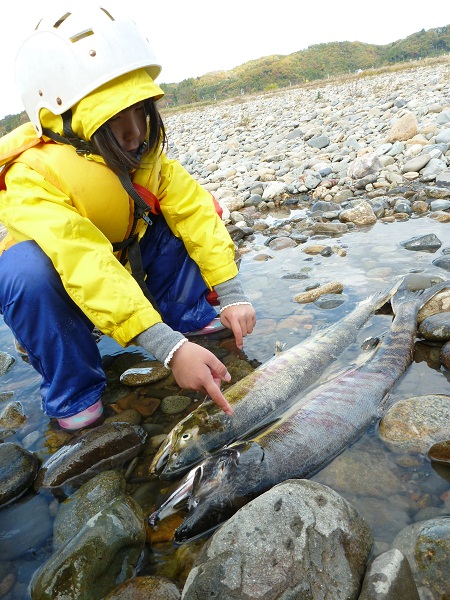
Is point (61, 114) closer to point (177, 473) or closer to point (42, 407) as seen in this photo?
point (42, 407)

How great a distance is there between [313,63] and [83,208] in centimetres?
9765

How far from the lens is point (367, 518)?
217cm

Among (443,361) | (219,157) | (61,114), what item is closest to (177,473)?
(443,361)

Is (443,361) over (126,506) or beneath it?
beneath

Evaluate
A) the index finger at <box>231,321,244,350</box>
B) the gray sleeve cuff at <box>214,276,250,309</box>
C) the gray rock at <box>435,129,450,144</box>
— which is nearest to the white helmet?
the gray sleeve cuff at <box>214,276,250,309</box>

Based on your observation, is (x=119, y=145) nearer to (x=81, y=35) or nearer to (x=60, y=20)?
(x=81, y=35)

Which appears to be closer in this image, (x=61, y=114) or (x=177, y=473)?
(x=177, y=473)

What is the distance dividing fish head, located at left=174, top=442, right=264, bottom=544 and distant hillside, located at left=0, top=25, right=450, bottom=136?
78.4 metres

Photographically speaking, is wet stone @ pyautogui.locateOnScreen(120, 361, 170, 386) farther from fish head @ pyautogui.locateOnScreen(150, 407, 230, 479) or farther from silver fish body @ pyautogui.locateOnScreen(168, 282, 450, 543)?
silver fish body @ pyautogui.locateOnScreen(168, 282, 450, 543)

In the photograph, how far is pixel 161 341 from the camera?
8.45 ft

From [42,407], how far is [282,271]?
126 inches

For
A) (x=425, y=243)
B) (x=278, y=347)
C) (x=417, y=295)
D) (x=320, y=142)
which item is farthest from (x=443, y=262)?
(x=320, y=142)

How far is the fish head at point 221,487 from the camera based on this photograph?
2.15m

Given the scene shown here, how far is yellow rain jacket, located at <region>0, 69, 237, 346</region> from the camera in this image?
104 inches
